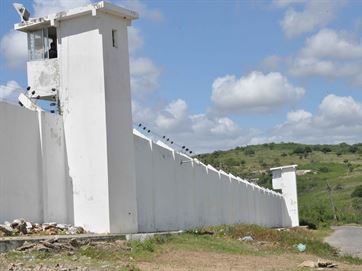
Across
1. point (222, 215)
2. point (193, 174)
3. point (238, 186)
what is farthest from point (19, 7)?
point (238, 186)

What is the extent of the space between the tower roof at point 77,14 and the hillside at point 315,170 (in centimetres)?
2499

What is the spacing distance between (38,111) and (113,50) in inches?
120

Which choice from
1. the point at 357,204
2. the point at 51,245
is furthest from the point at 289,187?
the point at 51,245

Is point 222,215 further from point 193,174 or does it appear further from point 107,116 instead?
point 107,116

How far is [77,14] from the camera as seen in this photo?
68.7 feet

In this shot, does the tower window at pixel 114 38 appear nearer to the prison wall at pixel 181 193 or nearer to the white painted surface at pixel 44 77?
the white painted surface at pixel 44 77

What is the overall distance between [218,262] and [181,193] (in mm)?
10988

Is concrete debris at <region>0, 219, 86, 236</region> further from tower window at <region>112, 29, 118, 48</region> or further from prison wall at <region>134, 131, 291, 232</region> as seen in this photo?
tower window at <region>112, 29, 118, 48</region>

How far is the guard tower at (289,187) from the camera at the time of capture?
47.5 m

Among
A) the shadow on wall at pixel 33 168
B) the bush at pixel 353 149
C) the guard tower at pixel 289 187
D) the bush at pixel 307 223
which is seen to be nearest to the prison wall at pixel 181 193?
the shadow on wall at pixel 33 168

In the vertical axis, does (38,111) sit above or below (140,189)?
above

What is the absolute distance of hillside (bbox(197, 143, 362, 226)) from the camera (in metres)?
58.2

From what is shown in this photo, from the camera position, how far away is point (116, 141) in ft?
68.1

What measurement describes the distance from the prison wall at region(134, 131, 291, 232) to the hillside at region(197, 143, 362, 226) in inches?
382
